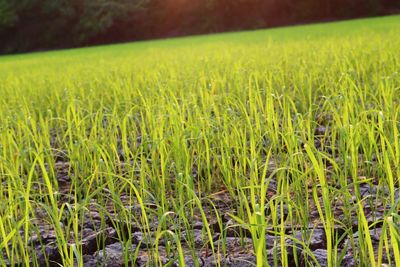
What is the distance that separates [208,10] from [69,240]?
27.1 m

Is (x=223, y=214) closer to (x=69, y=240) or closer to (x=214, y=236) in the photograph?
(x=214, y=236)

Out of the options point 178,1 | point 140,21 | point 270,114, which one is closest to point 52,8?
point 140,21

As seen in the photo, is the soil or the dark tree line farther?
the dark tree line

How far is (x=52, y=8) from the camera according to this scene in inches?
1132

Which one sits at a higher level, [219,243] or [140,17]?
[140,17]

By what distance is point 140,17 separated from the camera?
94.4 feet

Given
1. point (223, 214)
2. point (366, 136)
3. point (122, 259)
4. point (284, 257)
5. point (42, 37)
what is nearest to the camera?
point (284, 257)

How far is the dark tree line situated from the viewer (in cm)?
2700

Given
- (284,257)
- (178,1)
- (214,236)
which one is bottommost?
(214,236)

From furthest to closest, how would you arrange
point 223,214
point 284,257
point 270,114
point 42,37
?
point 42,37, point 270,114, point 223,214, point 284,257

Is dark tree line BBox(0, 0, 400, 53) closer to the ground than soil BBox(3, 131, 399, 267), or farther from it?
farther from it

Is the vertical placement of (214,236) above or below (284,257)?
below

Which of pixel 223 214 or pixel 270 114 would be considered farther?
pixel 270 114

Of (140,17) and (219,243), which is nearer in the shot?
(219,243)
